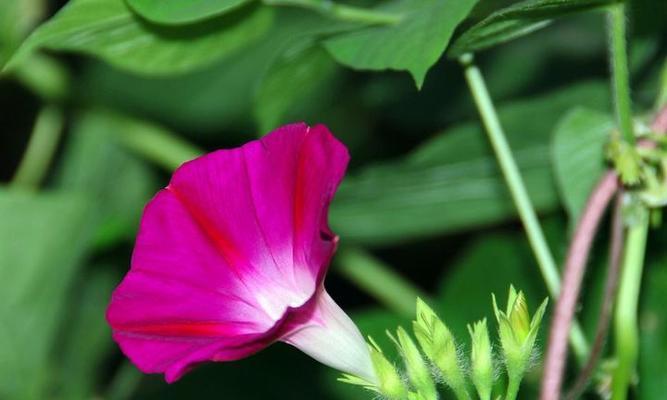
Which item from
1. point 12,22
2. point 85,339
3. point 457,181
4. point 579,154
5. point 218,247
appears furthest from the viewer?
point 85,339

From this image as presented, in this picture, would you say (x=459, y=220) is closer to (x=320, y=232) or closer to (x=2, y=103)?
(x=320, y=232)

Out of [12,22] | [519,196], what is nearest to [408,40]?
[519,196]

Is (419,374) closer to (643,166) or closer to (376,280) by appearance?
(643,166)

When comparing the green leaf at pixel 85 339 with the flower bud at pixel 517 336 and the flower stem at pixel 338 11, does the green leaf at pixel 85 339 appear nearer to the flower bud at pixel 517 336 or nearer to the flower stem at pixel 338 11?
the flower stem at pixel 338 11

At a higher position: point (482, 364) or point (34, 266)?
point (482, 364)

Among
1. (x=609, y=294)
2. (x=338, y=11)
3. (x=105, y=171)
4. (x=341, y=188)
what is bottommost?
(x=105, y=171)

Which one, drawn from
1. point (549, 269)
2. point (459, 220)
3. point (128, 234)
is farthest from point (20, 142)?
point (549, 269)

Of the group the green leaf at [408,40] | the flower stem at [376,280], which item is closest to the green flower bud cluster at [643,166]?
the green leaf at [408,40]
